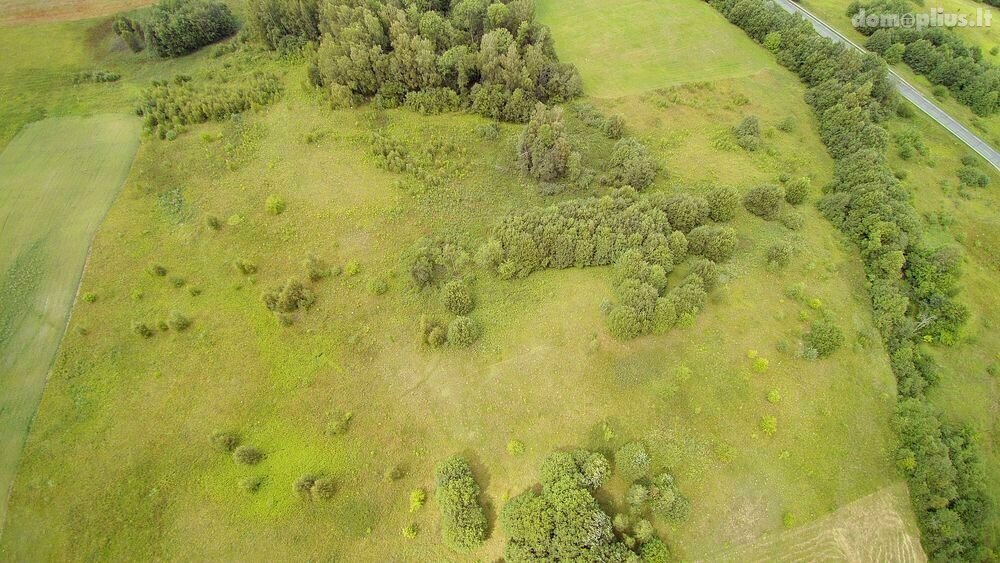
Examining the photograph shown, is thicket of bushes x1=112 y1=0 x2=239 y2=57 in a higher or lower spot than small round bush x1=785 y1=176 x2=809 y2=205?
higher

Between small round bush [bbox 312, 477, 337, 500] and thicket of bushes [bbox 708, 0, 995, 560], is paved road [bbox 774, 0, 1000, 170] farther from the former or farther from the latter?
small round bush [bbox 312, 477, 337, 500]

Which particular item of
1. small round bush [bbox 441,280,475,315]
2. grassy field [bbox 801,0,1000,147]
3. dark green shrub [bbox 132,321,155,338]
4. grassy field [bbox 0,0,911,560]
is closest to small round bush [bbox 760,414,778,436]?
grassy field [bbox 0,0,911,560]

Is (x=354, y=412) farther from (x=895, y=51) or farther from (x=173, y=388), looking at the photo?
(x=895, y=51)

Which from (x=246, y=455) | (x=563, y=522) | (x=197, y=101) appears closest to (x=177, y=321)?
(x=246, y=455)

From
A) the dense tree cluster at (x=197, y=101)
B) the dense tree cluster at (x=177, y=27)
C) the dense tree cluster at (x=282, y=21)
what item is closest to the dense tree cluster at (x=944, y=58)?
the dense tree cluster at (x=282, y=21)

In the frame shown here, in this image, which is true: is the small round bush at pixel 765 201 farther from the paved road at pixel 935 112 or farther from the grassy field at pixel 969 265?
the paved road at pixel 935 112

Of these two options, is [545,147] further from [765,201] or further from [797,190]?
[797,190]
